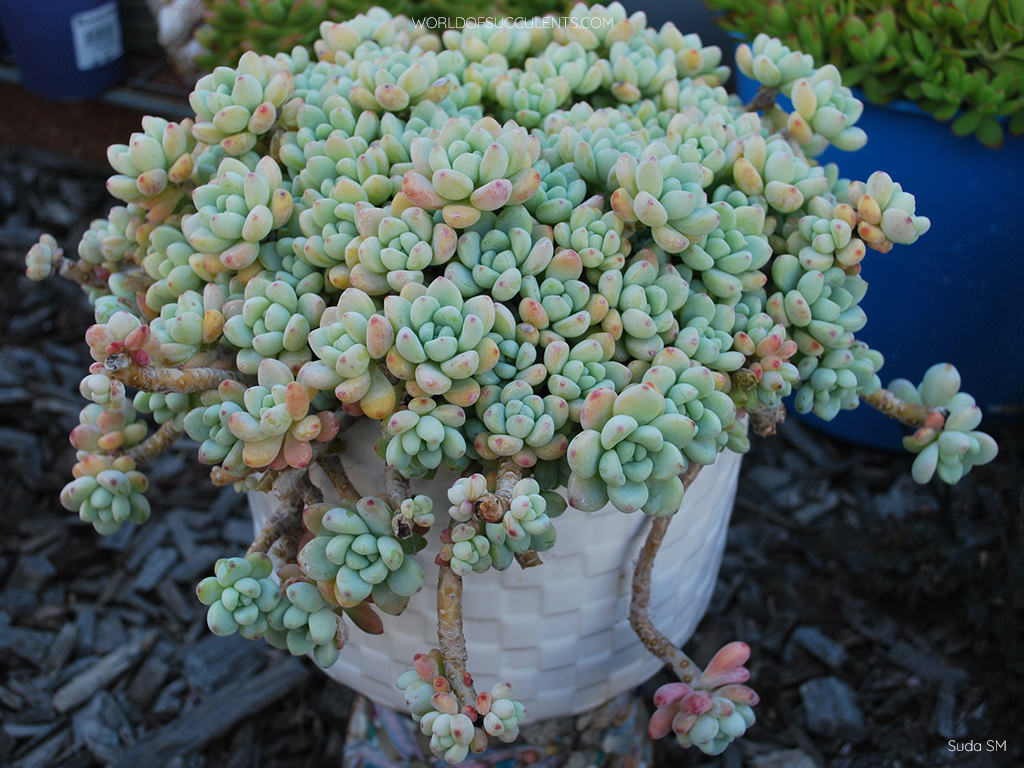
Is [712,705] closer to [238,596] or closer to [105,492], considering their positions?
[238,596]

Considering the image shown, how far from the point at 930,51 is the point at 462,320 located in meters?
0.89

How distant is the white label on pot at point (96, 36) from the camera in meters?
2.00

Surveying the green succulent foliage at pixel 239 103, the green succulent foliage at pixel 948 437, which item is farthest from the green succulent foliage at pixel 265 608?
the green succulent foliage at pixel 948 437

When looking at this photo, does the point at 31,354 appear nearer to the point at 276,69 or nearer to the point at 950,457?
the point at 276,69

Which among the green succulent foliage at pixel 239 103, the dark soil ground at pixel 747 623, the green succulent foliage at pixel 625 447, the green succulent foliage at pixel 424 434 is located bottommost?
the dark soil ground at pixel 747 623

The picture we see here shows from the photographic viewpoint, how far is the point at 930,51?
49.1 inches

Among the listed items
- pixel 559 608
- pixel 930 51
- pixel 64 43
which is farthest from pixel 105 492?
pixel 64 43

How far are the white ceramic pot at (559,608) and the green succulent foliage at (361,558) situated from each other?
102mm

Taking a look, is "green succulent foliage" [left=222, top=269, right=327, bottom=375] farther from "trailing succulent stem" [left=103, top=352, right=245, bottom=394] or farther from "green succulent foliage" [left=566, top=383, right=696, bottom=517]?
"green succulent foliage" [left=566, top=383, right=696, bottom=517]

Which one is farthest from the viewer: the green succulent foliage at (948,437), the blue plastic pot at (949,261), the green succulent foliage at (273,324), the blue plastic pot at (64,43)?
the blue plastic pot at (64,43)

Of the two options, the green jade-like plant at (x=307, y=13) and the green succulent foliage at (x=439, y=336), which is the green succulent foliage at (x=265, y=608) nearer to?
the green succulent foliage at (x=439, y=336)

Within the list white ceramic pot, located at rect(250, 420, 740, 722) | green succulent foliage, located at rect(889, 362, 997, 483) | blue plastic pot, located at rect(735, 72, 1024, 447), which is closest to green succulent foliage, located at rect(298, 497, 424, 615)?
white ceramic pot, located at rect(250, 420, 740, 722)

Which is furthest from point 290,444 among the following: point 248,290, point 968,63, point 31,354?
point 31,354

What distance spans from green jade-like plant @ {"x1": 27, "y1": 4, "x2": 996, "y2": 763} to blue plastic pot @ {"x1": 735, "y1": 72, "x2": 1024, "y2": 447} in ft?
1.52
